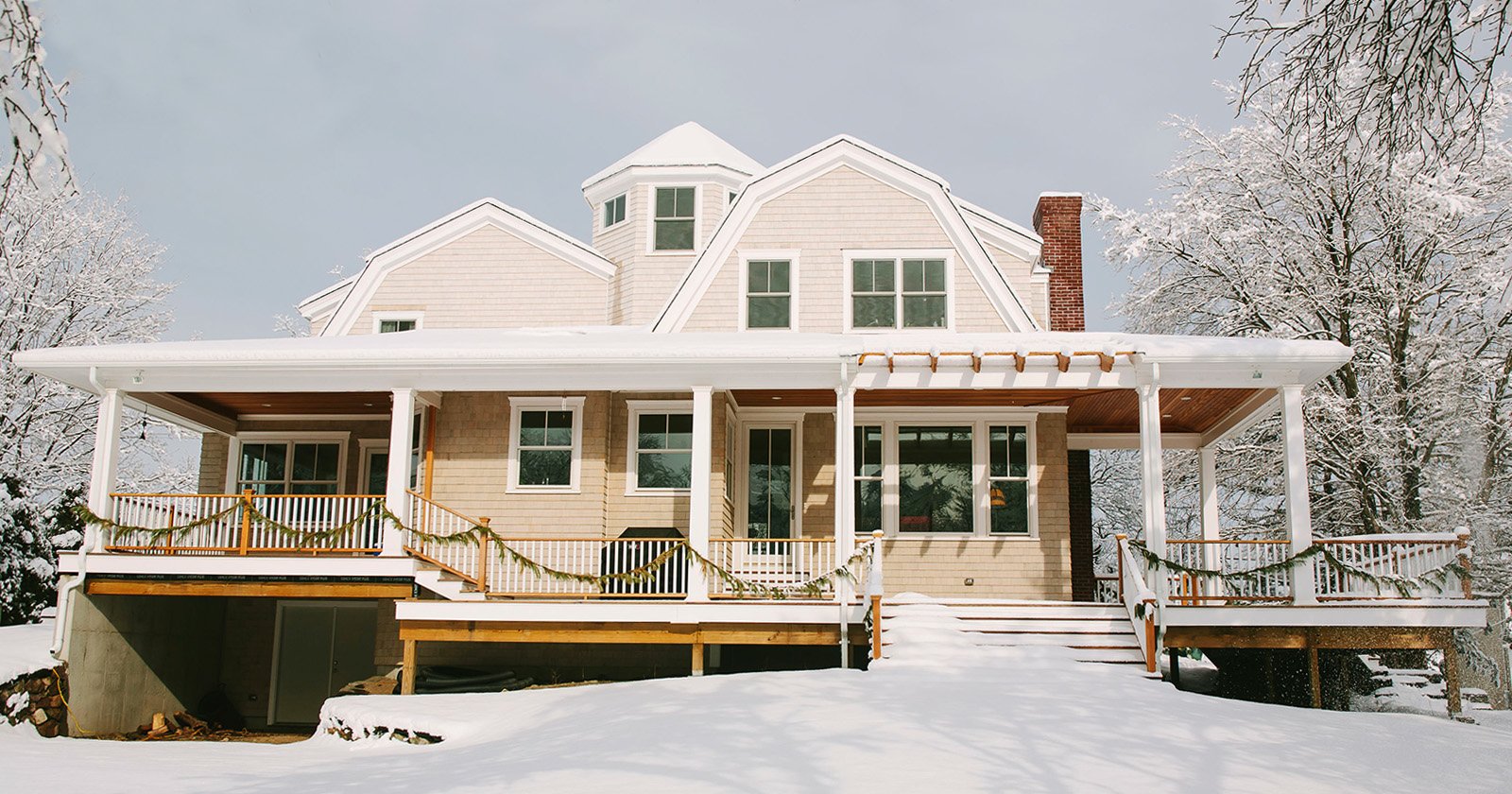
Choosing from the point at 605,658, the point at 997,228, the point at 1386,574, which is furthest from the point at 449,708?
the point at 997,228

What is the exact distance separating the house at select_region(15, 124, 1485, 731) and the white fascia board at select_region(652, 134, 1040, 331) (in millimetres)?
53

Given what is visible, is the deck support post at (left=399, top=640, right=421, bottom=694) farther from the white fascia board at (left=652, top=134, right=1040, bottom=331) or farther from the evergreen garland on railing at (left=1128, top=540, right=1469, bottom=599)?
the evergreen garland on railing at (left=1128, top=540, right=1469, bottom=599)

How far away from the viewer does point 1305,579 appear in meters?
14.0

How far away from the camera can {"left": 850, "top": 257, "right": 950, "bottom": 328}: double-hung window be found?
19094 millimetres

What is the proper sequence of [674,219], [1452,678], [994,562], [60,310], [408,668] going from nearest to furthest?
[1452,678] < [408,668] < [994,562] < [674,219] < [60,310]

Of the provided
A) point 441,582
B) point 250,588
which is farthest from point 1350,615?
point 250,588

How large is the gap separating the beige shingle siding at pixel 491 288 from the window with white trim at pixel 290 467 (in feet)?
10.3

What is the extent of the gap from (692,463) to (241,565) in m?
5.71

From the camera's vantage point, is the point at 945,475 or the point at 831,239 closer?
the point at 945,475

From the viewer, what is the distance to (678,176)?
22641mm

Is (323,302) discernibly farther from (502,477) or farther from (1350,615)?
(1350,615)

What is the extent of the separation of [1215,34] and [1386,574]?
31.3ft

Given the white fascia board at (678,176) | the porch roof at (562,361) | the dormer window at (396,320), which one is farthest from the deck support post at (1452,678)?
the dormer window at (396,320)

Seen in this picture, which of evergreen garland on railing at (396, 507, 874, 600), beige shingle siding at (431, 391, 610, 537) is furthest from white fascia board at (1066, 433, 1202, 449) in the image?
beige shingle siding at (431, 391, 610, 537)
